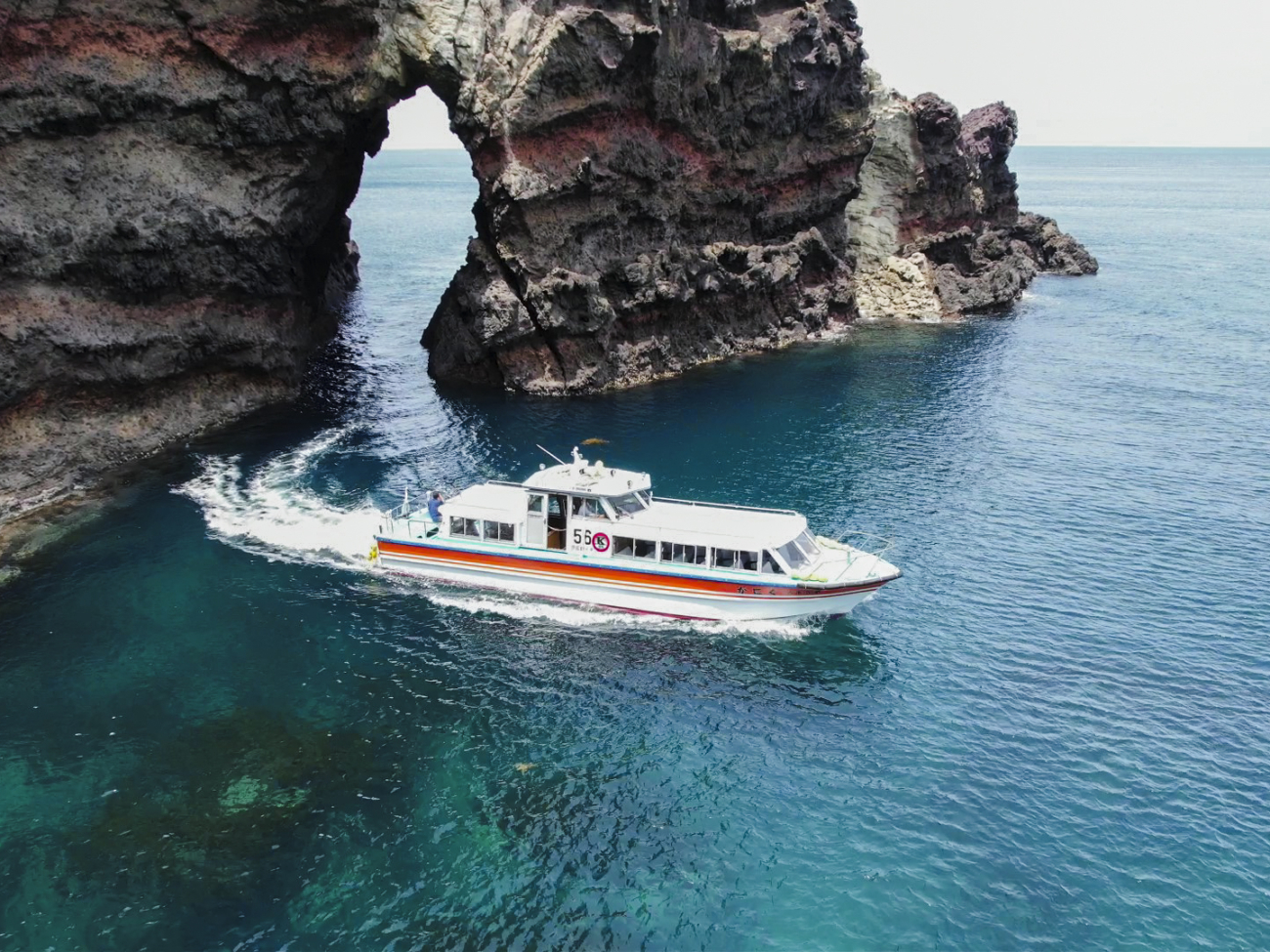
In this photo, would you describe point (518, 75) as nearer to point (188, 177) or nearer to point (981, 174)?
point (188, 177)

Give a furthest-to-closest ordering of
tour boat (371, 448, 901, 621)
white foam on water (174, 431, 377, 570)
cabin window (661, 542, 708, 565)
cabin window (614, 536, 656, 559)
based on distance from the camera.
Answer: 1. white foam on water (174, 431, 377, 570)
2. cabin window (614, 536, 656, 559)
3. cabin window (661, 542, 708, 565)
4. tour boat (371, 448, 901, 621)

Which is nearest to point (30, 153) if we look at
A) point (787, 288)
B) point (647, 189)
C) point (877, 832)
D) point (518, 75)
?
point (518, 75)

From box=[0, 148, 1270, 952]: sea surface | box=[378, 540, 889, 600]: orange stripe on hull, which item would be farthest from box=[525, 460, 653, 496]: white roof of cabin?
box=[0, 148, 1270, 952]: sea surface

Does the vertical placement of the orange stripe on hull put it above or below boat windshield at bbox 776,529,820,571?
below

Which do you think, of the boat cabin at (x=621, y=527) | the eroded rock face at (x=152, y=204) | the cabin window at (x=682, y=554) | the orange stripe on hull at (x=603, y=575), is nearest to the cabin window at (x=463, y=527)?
the boat cabin at (x=621, y=527)

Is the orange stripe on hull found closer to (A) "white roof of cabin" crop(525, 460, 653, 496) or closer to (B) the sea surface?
(B) the sea surface

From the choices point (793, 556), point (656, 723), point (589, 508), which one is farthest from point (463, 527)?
point (793, 556)
